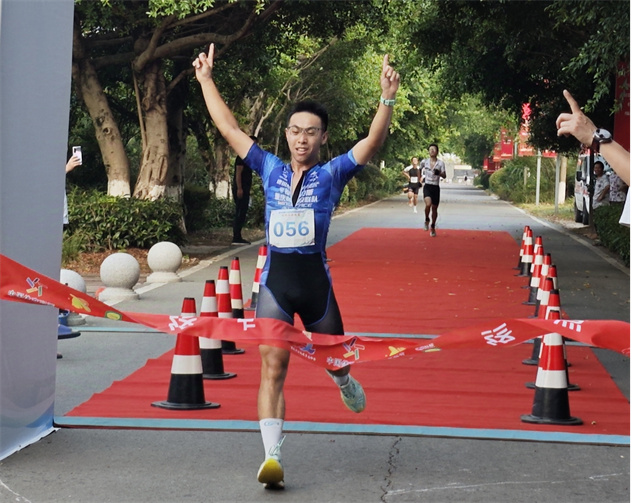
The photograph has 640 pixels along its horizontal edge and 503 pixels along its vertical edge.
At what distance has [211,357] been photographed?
8766 mm

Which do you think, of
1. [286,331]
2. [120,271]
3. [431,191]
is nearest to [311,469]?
[286,331]

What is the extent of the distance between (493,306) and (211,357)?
5797mm

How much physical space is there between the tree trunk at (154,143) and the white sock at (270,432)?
1599 cm

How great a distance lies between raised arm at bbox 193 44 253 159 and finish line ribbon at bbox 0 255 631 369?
38.0 inches

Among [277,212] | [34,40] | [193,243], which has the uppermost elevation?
[34,40]

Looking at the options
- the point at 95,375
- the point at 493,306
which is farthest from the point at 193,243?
the point at 95,375

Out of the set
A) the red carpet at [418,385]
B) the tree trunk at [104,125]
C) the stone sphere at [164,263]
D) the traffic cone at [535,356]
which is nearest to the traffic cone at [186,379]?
the red carpet at [418,385]

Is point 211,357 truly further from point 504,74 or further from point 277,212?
point 504,74

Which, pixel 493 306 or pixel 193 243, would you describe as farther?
pixel 193 243

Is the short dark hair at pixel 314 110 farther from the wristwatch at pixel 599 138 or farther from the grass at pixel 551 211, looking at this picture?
the grass at pixel 551 211

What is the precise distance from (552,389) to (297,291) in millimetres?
2099

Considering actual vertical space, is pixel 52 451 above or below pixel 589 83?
below

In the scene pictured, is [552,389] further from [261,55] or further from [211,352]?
[261,55]

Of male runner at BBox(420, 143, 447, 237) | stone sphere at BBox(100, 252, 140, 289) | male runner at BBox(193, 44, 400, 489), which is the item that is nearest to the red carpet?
male runner at BBox(193, 44, 400, 489)
